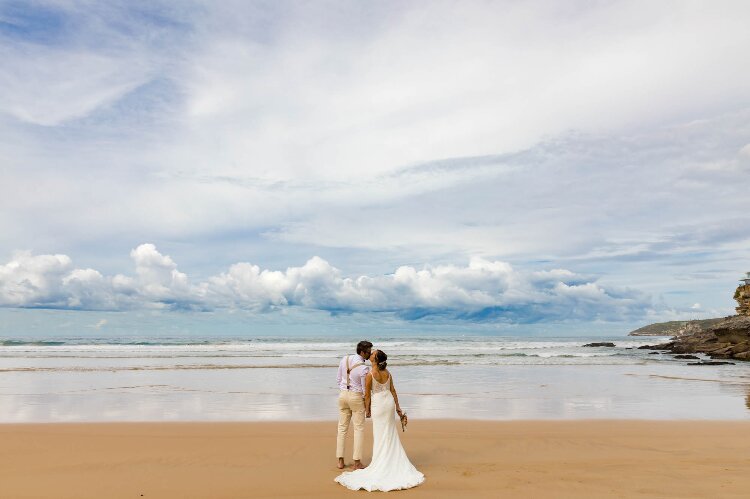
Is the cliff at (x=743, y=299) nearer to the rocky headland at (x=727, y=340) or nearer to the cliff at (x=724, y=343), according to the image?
the rocky headland at (x=727, y=340)

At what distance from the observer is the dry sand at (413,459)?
334 inches

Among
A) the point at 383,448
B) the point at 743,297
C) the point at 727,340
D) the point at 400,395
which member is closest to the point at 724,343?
the point at 727,340

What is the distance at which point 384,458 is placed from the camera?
28.0 feet

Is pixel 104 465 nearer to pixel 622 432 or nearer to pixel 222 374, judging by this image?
pixel 622 432

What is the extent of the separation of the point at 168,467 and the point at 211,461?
75 cm

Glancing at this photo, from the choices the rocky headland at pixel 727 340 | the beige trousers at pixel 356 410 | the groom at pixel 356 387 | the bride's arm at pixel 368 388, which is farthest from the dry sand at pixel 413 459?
the rocky headland at pixel 727 340

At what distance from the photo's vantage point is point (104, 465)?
9969mm

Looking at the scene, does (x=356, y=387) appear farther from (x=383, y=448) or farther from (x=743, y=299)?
(x=743, y=299)

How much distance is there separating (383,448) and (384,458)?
0.14 meters

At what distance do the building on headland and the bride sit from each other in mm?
70132

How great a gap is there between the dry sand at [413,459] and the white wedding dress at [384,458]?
0.63ft

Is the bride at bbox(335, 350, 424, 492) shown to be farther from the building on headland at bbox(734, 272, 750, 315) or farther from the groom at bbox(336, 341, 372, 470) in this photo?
the building on headland at bbox(734, 272, 750, 315)

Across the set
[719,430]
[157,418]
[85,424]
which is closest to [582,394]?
[719,430]

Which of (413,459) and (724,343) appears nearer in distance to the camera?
(413,459)
